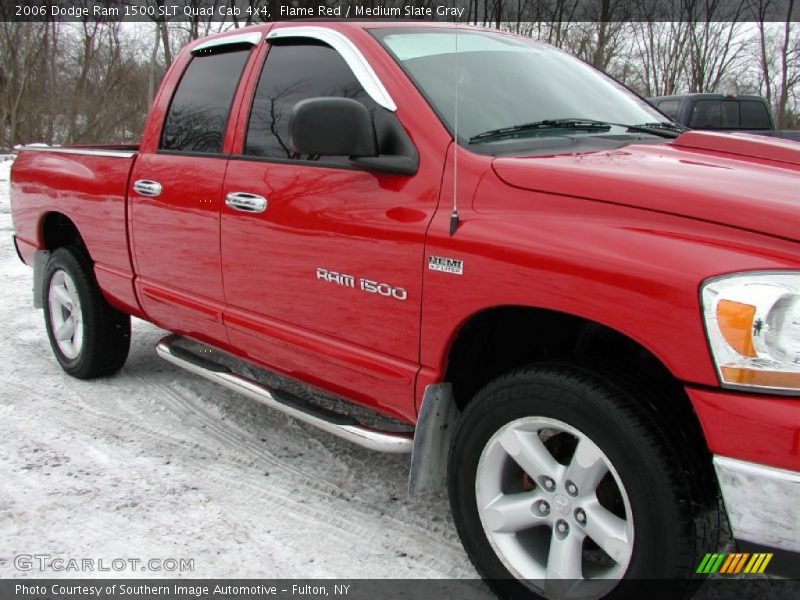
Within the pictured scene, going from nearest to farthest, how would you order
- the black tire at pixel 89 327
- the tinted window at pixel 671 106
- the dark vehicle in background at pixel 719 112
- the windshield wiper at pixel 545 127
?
the windshield wiper at pixel 545 127 < the black tire at pixel 89 327 < the dark vehicle in background at pixel 719 112 < the tinted window at pixel 671 106

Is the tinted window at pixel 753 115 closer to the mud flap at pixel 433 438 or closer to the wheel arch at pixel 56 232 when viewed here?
the wheel arch at pixel 56 232

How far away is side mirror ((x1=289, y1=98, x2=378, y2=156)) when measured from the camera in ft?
8.30

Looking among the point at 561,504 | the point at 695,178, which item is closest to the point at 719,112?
the point at 695,178

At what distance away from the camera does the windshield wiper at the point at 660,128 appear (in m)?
3.03

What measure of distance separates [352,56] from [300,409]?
1.38 meters

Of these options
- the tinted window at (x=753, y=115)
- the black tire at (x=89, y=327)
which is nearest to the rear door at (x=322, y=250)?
the black tire at (x=89, y=327)

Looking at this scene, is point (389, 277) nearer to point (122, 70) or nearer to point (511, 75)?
point (511, 75)

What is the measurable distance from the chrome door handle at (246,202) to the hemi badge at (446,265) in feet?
3.06

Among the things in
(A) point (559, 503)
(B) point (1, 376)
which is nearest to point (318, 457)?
(A) point (559, 503)

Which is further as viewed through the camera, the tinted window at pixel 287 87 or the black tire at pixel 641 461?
the tinted window at pixel 287 87

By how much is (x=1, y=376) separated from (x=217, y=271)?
2162mm

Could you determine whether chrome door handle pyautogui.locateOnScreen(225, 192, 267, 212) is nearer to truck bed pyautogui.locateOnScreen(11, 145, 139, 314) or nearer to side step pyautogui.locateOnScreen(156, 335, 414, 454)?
side step pyautogui.locateOnScreen(156, 335, 414, 454)

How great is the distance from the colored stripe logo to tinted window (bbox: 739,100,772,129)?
1136 centimetres

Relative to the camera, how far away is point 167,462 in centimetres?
348
